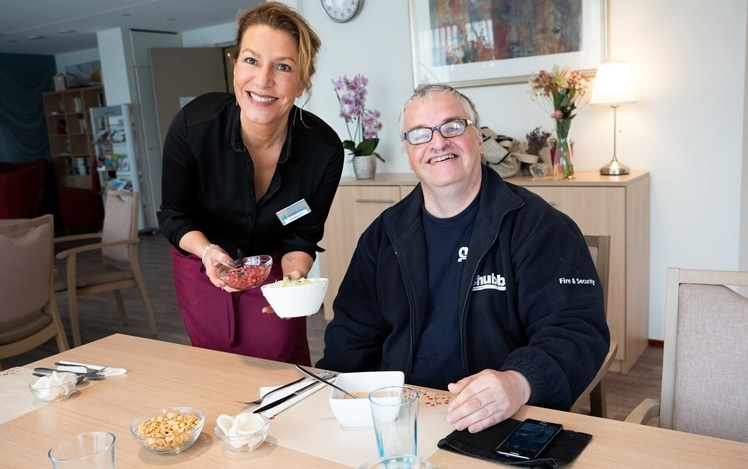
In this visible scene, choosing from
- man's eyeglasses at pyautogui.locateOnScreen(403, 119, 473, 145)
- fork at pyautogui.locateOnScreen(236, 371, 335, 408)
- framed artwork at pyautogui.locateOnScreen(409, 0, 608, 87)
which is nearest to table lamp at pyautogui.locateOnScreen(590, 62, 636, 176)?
framed artwork at pyautogui.locateOnScreen(409, 0, 608, 87)

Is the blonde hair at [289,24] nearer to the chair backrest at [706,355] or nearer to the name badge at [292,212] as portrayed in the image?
the name badge at [292,212]

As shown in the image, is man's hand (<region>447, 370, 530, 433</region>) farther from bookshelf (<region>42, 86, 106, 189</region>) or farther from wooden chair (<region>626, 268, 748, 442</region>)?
bookshelf (<region>42, 86, 106, 189</region>)

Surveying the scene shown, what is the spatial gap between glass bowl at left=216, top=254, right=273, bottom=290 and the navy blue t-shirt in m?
0.42

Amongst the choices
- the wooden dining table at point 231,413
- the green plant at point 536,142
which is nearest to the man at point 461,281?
the wooden dining table at point 231,413

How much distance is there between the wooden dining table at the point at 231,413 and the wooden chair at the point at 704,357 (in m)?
0.30

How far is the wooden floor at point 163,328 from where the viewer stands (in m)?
3.12

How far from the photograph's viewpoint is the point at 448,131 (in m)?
1.63

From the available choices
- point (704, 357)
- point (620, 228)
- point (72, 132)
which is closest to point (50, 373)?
point (704, 357)

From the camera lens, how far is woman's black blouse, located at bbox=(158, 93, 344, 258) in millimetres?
1933

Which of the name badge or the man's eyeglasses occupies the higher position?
the man's eyeglasses

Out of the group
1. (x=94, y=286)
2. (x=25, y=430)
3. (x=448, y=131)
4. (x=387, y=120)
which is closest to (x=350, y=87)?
(x=387, y=120)

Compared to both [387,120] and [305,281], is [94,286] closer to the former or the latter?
[387,120]

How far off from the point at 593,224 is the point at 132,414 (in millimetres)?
2595

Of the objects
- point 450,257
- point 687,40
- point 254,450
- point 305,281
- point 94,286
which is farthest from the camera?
point 94,286
